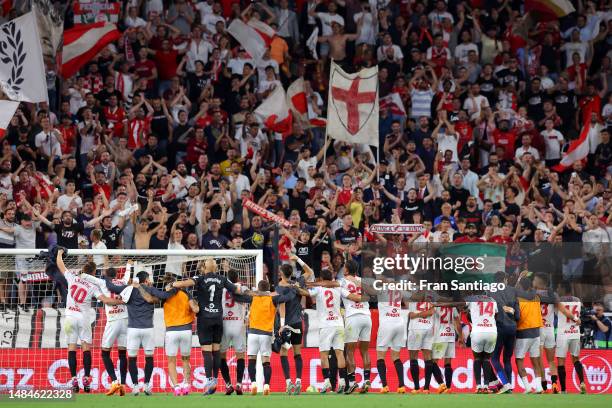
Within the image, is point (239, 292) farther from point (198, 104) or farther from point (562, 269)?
point (198, 104)

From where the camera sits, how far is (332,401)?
847 inches

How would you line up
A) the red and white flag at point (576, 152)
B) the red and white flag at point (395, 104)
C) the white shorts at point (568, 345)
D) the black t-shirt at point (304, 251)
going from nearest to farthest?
the white shorts at point (568, 345)
the black t-shirt at point (304, 251)
the red and white flag at point (576, 152)
the red and white flag at point (395, 104)

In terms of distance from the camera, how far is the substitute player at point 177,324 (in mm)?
23453

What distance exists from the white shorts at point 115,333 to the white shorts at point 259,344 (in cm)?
217

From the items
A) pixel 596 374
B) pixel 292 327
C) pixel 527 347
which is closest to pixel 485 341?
pixel 527 347

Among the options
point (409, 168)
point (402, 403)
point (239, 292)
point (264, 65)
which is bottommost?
point (402, 403)

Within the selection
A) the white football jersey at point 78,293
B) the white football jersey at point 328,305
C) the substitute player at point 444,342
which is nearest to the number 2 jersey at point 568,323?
the substitute player at point 444,342

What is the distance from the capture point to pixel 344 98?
2998cm

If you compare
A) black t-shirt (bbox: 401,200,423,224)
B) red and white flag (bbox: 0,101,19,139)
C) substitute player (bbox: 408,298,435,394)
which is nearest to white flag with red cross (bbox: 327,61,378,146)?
black t-shirt (bbox: 401,200,423,224)

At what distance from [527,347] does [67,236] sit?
888 cm

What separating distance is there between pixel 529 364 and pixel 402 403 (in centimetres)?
569

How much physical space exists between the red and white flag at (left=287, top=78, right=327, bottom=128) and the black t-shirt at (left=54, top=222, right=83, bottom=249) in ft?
24.1


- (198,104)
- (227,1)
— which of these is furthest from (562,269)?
(227,1)

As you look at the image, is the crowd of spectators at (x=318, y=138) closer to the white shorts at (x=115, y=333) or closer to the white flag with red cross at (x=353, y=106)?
the white flag with red cross at (x=353, y=106)
